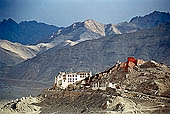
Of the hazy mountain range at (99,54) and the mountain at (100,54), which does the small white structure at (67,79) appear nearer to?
the mountain at (100,54)

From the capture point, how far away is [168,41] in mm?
154625

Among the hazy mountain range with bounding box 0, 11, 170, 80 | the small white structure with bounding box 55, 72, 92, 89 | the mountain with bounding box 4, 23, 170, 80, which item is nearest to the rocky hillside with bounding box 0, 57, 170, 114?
the small white structure with bounding box 55, 72, 92, 89

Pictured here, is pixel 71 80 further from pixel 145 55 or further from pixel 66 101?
pixel 145 55

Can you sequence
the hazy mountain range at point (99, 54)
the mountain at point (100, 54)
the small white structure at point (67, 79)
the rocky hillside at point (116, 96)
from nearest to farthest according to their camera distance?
the rocky hillside at point (116, 96) < the small white structure at point (67, 79) < the mountain at point (100, 54) < the hazy mountain range at point (99, 54)

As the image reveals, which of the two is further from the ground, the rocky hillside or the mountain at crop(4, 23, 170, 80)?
the mountain at crop(4, 23, 170, 80)

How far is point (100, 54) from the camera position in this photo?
544 ft

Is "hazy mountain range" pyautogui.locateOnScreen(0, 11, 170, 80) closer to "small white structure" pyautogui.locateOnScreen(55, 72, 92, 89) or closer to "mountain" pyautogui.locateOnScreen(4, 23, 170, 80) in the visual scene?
"mountain" pyautogui.locateOnScreen(4, 23, 170, 80)

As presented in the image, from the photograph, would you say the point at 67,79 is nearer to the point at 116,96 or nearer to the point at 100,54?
the point at 116,96

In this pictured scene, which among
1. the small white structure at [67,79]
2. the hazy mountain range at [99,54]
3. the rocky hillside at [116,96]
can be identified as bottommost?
the rocky hillside at [116,96]

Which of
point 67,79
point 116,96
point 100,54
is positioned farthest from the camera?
point 100,54

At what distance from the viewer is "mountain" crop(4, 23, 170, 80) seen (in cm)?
15288

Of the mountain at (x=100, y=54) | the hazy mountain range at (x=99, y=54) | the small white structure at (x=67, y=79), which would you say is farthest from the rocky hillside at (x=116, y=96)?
the hazy mountain range at (x=99, y=54)

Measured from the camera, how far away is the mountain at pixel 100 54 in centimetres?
15288

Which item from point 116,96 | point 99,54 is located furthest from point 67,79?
point 99,54
